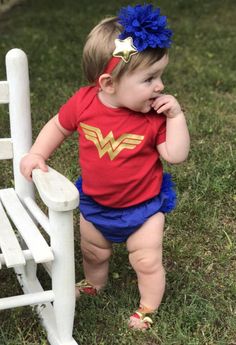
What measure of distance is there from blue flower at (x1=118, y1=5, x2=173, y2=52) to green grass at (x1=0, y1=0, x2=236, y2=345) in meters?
1.12

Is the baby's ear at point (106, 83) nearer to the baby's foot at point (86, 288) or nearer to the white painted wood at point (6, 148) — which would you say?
the white painted wood at point (6, 148)

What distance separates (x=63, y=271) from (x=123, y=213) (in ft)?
1.20

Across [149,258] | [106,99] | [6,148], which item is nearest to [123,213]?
[149,258]

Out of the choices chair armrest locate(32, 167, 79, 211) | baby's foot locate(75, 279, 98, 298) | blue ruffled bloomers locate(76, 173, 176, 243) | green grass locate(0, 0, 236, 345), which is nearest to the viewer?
chair armrest locate(32, 167, 79, 211)

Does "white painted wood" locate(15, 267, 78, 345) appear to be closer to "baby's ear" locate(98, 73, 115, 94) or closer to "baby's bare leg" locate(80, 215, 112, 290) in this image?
"baby's bare leg" locate(80, 215, 112, 290)

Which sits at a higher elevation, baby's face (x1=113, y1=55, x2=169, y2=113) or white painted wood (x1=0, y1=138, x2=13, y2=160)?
baby's face (x1=113, y1=55, x2=169, y2=113)

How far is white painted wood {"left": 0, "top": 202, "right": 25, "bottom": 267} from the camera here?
2.15 meters

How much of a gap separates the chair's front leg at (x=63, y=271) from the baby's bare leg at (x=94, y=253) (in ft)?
1.19

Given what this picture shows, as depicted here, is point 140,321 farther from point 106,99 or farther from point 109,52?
point 109,52

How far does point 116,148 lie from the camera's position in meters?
2.40

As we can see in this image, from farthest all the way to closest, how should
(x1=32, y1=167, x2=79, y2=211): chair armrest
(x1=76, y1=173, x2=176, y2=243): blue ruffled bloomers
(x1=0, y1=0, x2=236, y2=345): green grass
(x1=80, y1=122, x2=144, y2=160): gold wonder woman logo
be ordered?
1. (x1=0, y1=0, x2=236, y2=345): green grass
2. (x1=76, y1=173, x2=176, y2=243): blue ruffled bloomers
3. (x1=80, y1=122, x2=144, y2=160): gold wonder woman logo
4. (x1=32, y1=167, x2=79, y2=211): chair armrest

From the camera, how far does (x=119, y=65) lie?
7.52 feet

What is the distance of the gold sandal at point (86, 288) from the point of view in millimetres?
2830

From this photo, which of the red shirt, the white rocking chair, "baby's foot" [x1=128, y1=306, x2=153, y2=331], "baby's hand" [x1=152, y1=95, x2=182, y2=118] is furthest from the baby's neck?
"baby's foot" [x1=128, y1=306, x2=153, y2=331]
